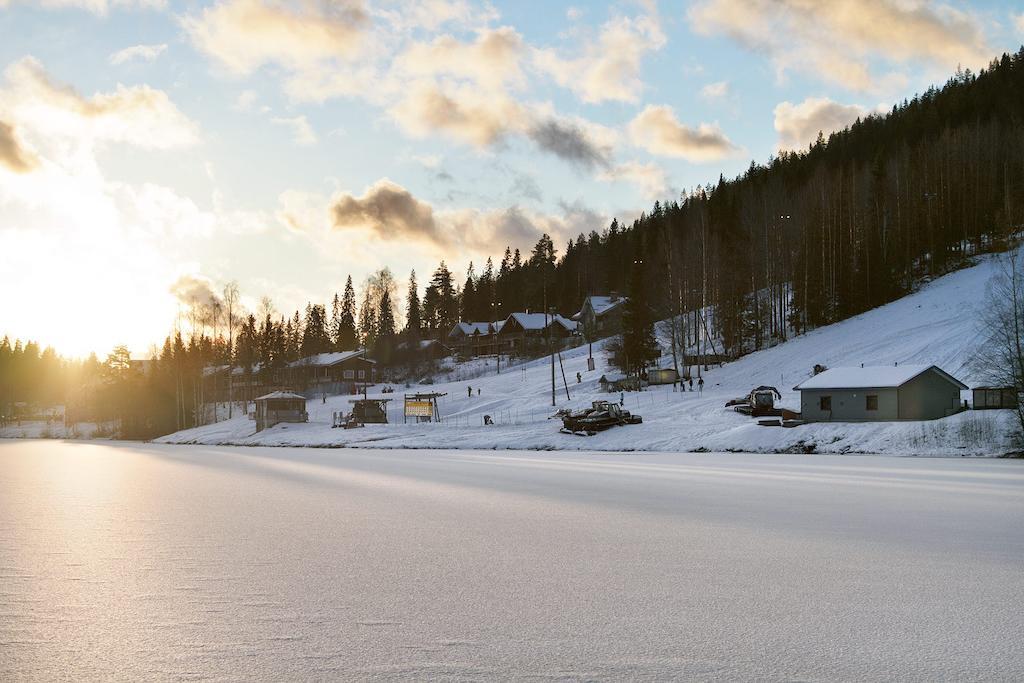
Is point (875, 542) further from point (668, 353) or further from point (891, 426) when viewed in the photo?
point (668, 353)

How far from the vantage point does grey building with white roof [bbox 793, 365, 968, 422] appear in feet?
149

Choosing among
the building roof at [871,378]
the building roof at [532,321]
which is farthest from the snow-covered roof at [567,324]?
the building roof at [871,378]

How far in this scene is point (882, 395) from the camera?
4619cm

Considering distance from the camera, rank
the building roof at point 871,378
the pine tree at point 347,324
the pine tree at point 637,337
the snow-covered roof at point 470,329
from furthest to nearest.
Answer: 1. the pine tree at point 347,324
2. the snow-covered roof at point 470,329
3. the pine tree at point 637,337
4. the building roof at point 871,378

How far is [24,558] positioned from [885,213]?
314 feet

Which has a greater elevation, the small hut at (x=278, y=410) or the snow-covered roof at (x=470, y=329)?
the snow-covered roof at (x=470, y=329)

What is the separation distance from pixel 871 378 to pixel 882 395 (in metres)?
1.33

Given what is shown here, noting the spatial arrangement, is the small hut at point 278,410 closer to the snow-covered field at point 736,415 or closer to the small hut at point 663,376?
the snow-covered field at point 736,415

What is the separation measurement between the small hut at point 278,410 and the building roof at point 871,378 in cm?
4469

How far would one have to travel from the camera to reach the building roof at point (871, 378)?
1804 inches

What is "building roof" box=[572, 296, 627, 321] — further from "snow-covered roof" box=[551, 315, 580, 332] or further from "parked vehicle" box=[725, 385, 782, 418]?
"parked vehicle" box=[725, 385, 782, 418]

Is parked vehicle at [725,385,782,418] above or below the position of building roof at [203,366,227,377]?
below

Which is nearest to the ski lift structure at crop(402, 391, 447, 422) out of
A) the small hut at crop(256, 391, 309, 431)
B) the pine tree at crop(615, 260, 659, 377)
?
the small hut at crop(256, 391, 309, 431)

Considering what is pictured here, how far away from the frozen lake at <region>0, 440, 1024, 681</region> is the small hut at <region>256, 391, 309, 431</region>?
56223mm
